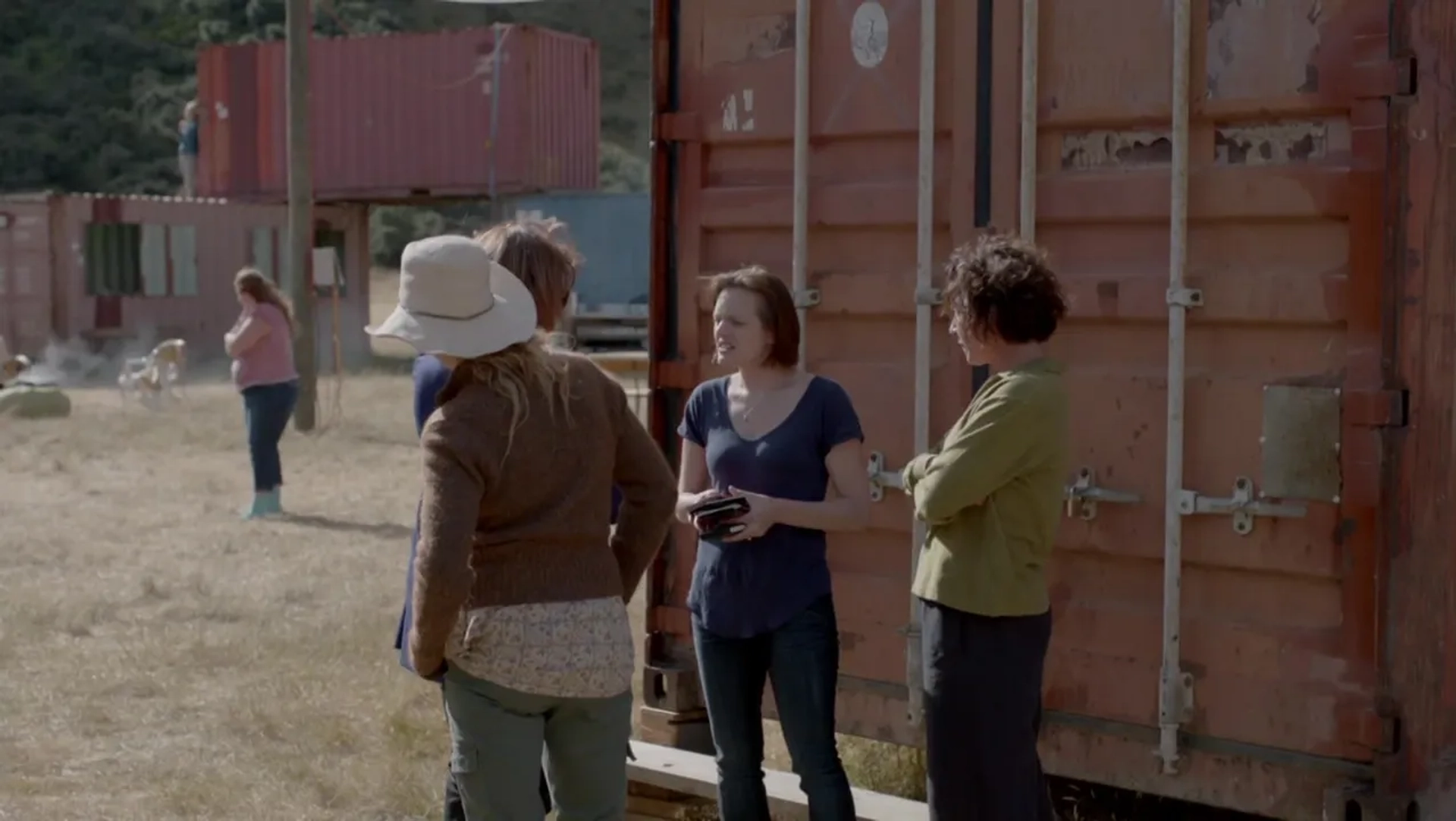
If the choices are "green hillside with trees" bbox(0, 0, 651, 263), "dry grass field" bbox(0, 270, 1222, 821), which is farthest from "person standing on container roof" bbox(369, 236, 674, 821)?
"green hillside with trees" bbox(0, 0, 651, 263)

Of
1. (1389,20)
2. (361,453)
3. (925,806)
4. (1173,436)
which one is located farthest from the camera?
(361,453)

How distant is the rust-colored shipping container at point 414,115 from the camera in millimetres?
29719

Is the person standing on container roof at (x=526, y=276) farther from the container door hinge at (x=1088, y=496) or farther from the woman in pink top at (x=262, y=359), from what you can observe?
the woman in pink top at (x=262, y=359)

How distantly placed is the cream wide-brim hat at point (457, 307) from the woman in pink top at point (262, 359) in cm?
813

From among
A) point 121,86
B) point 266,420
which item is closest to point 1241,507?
point 266,420

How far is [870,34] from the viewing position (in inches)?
201

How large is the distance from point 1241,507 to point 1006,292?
831 millimetres

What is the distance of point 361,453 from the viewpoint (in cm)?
1673

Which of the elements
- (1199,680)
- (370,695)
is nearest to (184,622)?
(370,695)

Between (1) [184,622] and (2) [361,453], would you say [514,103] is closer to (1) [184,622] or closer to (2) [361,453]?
(2) [361,453]

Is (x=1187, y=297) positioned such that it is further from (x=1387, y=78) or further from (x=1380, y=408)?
(x=1387, y=78)

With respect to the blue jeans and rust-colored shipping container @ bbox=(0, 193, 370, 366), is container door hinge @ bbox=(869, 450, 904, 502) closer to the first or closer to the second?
the blue jeans

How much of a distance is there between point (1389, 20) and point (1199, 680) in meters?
1.57

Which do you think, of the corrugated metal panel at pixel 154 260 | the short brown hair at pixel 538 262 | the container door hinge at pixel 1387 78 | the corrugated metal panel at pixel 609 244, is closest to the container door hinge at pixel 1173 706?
the container door hinge at pixel 1387 78
